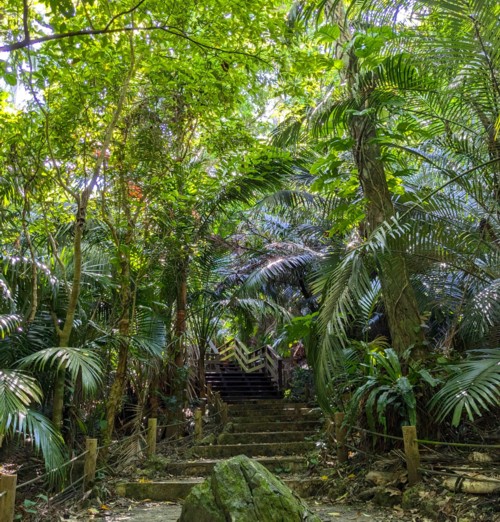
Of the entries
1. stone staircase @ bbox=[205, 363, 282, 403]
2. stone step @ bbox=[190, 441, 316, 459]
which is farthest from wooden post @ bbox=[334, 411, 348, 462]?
stone staircase @ bbox=[205, 363, 282, 403]

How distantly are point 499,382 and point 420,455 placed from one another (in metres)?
1.24

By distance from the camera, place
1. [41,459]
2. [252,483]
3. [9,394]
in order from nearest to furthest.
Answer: [252,483] < [9,394] < [41,459]

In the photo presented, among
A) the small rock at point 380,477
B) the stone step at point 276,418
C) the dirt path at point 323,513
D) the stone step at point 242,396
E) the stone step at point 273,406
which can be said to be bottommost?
the dirt path at point 323,513

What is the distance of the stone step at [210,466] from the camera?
21.2 ft

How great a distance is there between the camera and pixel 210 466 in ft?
21.7

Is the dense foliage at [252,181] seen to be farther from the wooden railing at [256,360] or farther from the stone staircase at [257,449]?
the wooden railing at [256,360]

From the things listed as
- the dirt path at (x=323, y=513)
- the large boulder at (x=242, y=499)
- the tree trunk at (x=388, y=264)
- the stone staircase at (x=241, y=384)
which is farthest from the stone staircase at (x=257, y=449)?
the stone staircase at (x=241, y=384)

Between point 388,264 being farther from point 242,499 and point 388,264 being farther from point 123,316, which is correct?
point 123,316

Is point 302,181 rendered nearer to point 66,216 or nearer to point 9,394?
point 66,216

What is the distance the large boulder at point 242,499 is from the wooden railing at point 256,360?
931cm

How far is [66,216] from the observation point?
6.36 metres

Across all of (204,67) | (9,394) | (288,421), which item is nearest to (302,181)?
(288,421)

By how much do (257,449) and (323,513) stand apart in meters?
2.72

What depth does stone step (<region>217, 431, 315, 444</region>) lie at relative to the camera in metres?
7.89
